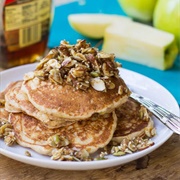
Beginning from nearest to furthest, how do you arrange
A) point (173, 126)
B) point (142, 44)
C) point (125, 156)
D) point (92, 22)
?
point (125, 156) → point (173, 126) → point (142, 44) → point (92, 22)

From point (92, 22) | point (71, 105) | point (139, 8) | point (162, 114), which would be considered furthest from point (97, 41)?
point (71, 105)

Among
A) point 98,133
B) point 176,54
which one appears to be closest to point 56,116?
point 98,133

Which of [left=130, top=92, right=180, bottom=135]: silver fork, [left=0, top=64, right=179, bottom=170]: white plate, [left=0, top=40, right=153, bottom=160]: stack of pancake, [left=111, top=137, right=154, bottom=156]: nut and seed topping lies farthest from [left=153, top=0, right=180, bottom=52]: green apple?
[left=111, top=137, right=154, bottom=156]: nut and seed topping

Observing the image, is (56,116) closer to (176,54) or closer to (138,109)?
(138,109)

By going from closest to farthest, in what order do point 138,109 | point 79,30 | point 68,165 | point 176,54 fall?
point 68,165, point 138,109, point 176,54, point 79,30

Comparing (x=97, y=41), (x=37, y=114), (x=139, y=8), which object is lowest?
(x=97, y=41)

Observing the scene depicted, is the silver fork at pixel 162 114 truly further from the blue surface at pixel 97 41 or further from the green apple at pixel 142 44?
the green apple at pixel 142 44

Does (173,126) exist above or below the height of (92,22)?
above

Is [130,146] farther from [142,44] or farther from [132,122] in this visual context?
[142,44]
